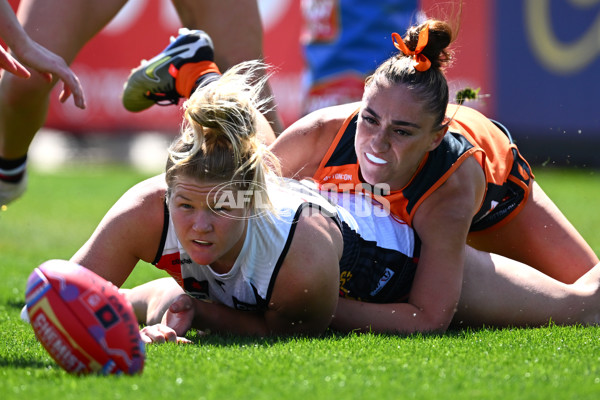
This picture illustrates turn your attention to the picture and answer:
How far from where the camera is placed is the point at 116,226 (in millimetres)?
3494

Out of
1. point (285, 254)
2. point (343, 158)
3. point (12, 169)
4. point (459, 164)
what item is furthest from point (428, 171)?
point (12, 169)

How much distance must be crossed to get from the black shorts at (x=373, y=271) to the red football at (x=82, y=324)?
1.26m

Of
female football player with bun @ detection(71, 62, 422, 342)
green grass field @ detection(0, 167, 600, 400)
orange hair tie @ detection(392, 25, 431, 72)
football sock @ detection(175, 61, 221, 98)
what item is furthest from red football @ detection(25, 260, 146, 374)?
football sock @ detection(175, 61, 221, 98)

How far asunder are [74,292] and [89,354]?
19 cm

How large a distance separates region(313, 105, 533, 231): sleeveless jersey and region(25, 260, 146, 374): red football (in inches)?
63.3

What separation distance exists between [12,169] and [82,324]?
2800 mm

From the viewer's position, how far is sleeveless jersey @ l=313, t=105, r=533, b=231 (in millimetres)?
3934

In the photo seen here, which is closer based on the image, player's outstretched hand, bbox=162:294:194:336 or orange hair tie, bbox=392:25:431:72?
player's outstretched hand, bbox=162:294:194:336

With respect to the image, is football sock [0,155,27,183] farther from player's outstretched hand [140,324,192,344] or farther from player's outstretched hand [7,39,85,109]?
player's outstretched hand [140,324,192,344]

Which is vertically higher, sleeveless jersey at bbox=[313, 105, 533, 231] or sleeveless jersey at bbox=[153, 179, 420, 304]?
sleeveless jersey at bbox=[313, 105, 533, 231]

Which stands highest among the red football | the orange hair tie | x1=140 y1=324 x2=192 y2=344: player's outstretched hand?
the orange hair tie

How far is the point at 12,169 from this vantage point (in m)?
5.25

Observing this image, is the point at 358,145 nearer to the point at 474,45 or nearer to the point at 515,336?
the point at 515,336

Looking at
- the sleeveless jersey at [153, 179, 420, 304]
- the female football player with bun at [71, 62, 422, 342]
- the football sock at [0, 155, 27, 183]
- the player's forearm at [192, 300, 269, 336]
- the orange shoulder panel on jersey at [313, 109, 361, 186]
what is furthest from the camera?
the football sock at [0, 155, 27, 183]
